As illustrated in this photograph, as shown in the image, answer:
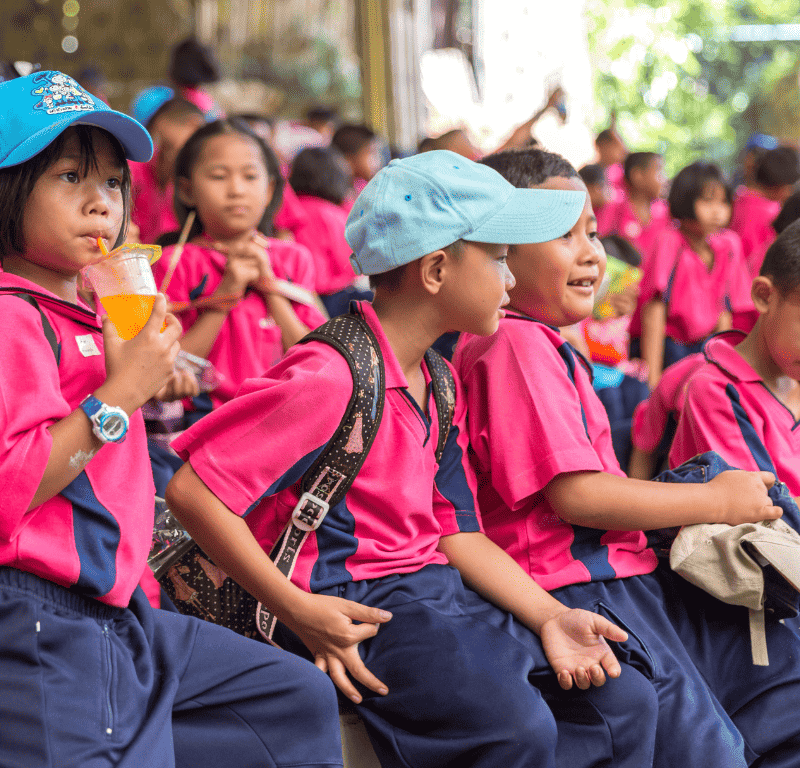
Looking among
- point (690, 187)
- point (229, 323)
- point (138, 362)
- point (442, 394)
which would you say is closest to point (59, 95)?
point (138, 362)

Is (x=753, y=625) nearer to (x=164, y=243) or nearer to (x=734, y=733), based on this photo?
(x=734, y=733)

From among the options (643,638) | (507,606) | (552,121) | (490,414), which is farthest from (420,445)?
(552,121)

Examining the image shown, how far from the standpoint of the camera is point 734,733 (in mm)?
1670

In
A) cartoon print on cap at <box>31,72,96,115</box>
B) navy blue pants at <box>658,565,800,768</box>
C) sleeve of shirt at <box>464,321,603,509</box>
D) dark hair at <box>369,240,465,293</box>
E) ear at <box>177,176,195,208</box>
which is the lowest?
navy blue pants at <box>658,565,800,768</box>

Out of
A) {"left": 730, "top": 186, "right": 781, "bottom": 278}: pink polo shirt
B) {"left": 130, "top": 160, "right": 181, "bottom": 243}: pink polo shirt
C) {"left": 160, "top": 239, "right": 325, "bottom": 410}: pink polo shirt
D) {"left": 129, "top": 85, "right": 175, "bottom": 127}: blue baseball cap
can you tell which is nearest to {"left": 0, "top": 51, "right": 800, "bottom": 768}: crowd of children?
{"left": 160, "top": 239, "right": 325, "bottom": 410}: pink polo shirt

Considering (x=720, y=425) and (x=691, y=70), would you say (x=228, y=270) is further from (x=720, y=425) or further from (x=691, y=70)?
(x=691, y=70)

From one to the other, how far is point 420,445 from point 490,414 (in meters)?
0.17

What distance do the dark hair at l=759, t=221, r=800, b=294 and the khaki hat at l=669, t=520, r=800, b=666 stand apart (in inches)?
23.3

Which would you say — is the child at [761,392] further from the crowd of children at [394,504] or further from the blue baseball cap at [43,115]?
the blue baseball cap at [43,115]

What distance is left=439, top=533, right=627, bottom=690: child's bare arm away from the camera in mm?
1549

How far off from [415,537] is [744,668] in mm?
740

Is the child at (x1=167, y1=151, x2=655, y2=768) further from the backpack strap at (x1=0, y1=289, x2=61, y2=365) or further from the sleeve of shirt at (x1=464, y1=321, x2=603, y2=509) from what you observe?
the backpack strap at (x1=0, y1=289, x2=61, y2=365)

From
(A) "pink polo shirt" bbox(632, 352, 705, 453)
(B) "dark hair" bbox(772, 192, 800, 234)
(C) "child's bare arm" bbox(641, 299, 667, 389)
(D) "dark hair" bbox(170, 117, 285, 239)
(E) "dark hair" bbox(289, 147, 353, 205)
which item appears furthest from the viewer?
(E) "dark hair" bbox(289, 147, 353, 205)

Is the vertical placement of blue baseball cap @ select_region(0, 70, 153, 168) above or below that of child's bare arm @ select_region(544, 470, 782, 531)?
above
